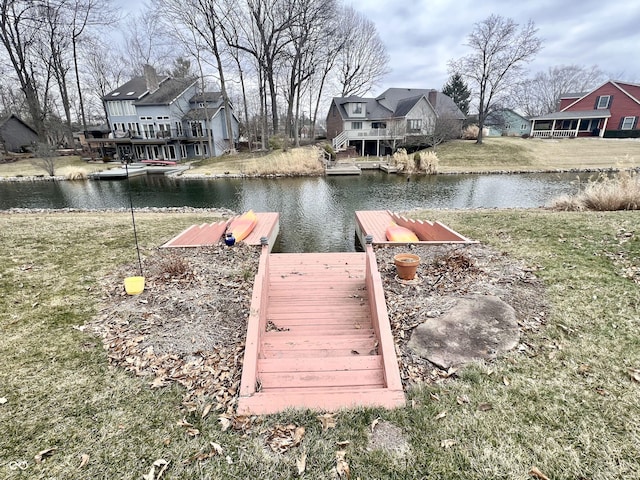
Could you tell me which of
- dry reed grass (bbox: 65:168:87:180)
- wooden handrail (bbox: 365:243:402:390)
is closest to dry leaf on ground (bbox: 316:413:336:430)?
wooden handrail (bbox: 365:243:402:390)

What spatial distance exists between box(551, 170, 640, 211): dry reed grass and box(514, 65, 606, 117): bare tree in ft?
158

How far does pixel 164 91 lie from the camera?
97.4 ft

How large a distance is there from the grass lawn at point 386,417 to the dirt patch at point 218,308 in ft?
0.55

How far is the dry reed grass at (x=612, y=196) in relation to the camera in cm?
757

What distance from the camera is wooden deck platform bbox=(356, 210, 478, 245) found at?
6145 mm

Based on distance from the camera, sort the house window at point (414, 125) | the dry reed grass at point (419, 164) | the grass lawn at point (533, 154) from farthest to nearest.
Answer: the house window at point (414, 125)
the grass lawn at point (533, 154)
the dry reed grass at point (419, 164)

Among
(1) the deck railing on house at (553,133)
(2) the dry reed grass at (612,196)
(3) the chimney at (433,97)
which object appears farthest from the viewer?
(1) the deck railing on house at (553,133)

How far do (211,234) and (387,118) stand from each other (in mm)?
27720

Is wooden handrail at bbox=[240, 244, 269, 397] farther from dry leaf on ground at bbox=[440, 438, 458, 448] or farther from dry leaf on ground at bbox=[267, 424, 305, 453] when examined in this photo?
dry leaf on ground at bbox=[440, 438, 458, 448]

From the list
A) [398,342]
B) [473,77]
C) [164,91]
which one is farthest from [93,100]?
[398,342]

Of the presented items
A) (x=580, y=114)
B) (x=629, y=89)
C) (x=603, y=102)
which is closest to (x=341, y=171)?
A: (x=580, y=114)

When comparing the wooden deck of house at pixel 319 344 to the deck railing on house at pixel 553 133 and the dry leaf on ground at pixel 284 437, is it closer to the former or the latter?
the dry leaf on ground at pixel 284 437

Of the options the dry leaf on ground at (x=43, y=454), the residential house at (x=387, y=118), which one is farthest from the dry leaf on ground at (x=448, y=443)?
the residential house at (x=387, y=118)

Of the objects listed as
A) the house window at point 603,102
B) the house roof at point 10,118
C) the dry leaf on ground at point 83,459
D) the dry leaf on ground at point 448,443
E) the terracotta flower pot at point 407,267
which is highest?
the house window at point 603,102
